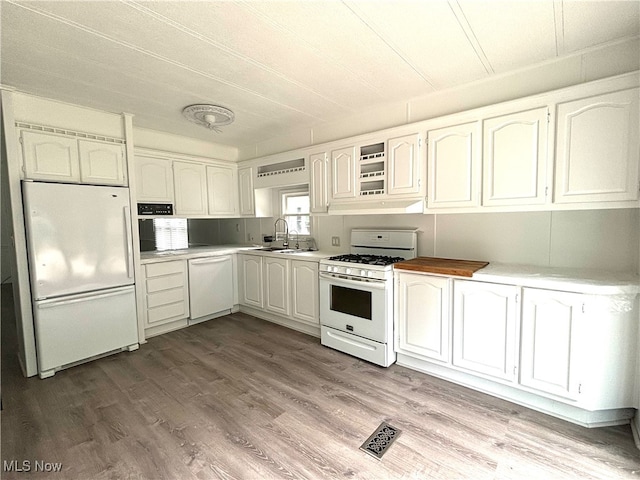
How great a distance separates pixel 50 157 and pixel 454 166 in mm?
3625

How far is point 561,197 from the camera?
6.70 ft

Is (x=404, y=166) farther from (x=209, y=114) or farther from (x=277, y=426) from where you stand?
(x=277, y=426)

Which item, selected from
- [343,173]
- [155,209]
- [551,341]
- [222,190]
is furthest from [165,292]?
[551,341]

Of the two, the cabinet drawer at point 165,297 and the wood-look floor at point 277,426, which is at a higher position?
the cabinet drawer at point 165,297

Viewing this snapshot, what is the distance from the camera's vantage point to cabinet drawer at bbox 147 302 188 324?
3383mm

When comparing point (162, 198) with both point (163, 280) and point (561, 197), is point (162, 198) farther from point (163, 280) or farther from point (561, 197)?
point (561, 197)

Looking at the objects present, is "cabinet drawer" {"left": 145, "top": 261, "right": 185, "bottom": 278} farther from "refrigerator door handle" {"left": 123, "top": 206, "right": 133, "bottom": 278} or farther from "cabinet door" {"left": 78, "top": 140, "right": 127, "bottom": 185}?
"cabinet door" {"left": 78, "top": 140, "right": 127, "bottom": 185}

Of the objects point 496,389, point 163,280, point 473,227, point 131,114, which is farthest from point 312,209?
point 496,389

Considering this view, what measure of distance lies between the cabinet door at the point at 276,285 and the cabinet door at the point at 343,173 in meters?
1.09

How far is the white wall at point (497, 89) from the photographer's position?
1.96m

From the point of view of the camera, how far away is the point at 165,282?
3467 millimetres

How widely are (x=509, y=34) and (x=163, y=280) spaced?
393 cm

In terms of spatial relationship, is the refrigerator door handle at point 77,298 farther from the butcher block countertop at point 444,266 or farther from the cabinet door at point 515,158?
the cabinet door at point 515,158

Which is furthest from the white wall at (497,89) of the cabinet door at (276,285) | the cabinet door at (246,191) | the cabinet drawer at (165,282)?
the cabinet drawer at (165,282)
